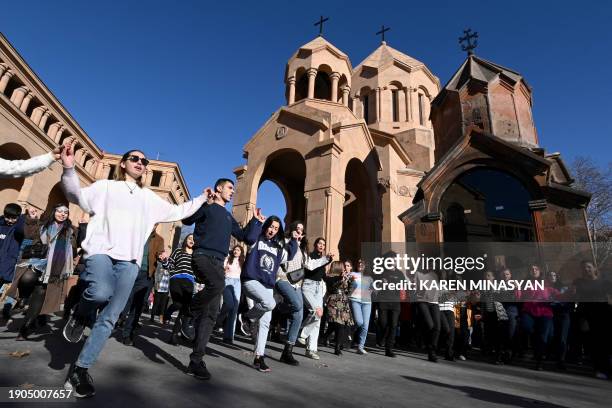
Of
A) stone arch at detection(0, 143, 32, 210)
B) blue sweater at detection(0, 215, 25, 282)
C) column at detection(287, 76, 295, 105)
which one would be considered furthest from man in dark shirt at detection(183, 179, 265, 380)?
stone arch at detection(0, 143, 32, 210)

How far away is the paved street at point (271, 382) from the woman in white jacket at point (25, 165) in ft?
5.41

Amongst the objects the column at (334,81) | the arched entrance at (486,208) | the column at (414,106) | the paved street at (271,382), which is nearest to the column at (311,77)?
the column at (334,81)

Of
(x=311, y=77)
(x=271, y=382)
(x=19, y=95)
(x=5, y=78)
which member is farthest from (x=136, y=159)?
(x=19, y=95)

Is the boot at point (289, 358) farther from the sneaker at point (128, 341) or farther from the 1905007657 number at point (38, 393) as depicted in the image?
the 1905007657 number at point (38, 393)

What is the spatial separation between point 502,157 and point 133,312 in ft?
40.2

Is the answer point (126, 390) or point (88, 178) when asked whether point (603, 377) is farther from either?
point (88, 178)

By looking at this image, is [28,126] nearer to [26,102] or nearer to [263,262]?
[26,102]

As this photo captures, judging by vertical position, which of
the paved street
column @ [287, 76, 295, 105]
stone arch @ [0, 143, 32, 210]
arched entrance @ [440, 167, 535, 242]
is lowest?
the paved street

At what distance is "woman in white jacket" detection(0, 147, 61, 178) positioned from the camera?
256 centimetres

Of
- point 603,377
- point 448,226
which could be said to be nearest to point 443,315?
point 603,377

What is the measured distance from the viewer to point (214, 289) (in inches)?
142

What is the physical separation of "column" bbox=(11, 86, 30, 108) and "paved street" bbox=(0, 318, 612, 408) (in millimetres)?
23489

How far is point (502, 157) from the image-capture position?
11688mm

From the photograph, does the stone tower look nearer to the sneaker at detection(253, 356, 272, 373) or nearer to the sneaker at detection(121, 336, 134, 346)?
the sneaker at detection(121, 336, 134, 346)
